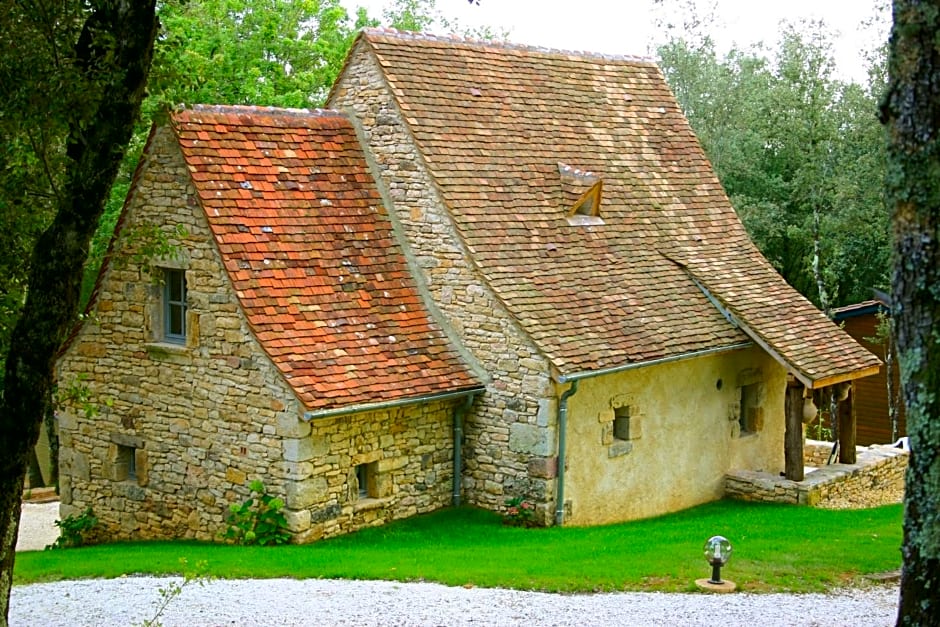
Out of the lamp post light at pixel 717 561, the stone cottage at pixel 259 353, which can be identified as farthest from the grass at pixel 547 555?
the stone cottage at pixel 259 353

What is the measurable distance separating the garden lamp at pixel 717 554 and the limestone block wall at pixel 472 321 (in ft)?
13.3

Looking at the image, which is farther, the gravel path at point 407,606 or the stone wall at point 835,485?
the stone wall at point 835,485

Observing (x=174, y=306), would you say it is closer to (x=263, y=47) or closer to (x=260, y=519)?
(x=260, y=519)

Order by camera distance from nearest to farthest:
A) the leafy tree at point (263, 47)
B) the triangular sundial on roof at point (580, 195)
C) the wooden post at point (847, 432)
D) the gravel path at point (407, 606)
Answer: the gravel path at point (407, 606) → the triangular sundial on roof at point (580, 195) → the wooden post at point (847, 432) → the leafy tree at point (263, 47)

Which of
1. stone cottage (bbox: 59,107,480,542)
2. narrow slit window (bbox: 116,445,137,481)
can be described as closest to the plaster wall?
stone cottage (bbox: 59,107,480,542)

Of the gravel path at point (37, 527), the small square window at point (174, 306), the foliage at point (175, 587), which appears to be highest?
the small square window at point (174, 306)

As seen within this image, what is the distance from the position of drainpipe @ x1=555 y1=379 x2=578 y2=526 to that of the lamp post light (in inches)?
161

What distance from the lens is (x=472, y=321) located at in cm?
1691

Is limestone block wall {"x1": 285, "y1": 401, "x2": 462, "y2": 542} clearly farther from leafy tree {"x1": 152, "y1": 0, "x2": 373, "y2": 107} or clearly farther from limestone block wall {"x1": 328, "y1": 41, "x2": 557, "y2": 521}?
leafy tree {"x1": 152, "y1": 0, "x2": 373, "y2": 107}

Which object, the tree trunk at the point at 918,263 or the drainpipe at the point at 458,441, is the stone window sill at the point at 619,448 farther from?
the tree trunk at the point at 918,263

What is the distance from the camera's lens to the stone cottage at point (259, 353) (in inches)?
604

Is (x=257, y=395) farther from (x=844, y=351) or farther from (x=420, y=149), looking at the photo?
(x=844, y=351)

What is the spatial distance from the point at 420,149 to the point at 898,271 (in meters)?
11.1

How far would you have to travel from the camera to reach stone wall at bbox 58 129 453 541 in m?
15.3
